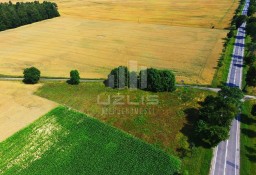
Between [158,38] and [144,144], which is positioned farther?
[158,38]

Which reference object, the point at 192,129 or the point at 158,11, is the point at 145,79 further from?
the point at 158,11

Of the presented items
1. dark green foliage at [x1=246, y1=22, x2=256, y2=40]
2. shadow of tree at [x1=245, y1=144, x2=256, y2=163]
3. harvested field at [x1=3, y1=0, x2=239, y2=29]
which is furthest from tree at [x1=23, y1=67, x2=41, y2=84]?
dark green foliage at [x1=246, y1=22, x2=256, y2=40]

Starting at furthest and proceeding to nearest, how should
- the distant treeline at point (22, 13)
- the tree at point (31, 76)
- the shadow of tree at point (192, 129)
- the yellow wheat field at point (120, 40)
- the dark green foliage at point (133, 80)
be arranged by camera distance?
the distant treeline at point (22, 13) < the yellow wheat field at point (120, 40) < the tree at point (31, 76) < the dark green foliage at point (133, 80) < the shadow of tree at point (192, 129)

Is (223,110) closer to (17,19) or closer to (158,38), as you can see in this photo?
(158,38)

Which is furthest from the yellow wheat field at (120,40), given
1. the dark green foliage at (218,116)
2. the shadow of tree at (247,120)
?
the dark green foliage at (218,116)

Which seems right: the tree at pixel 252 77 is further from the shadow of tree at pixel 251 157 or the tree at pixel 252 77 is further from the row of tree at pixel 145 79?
the shadow of tree at pixel 251 157

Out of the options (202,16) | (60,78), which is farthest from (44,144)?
(202,16)

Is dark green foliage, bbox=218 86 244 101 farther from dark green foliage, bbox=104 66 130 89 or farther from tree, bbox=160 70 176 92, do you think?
dark green foliage, bbox=104 66 130 89
